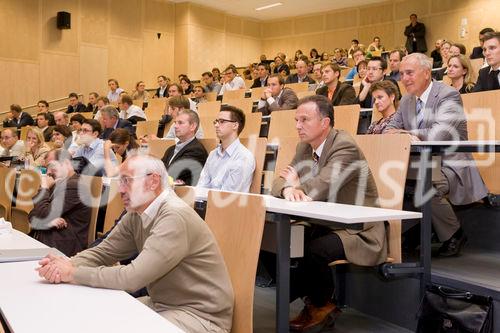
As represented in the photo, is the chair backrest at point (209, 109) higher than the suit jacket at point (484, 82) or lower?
lower

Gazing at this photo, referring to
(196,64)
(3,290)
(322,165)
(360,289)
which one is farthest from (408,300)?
(196,64)

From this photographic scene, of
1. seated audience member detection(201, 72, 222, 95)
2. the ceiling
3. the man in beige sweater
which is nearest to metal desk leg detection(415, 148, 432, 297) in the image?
the man in beige sweater

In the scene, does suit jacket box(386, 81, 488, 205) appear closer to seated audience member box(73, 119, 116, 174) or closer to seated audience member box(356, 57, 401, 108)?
seated audience member box(356, 57, 401, 108)

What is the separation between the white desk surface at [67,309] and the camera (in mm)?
1132

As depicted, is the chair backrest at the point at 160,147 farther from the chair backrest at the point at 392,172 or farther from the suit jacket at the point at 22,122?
the suit jacket at the point at 22,122

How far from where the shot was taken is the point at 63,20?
10406 mm

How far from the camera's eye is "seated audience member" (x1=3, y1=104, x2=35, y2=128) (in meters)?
8.78

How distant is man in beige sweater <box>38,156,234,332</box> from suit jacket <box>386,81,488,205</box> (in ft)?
4.28

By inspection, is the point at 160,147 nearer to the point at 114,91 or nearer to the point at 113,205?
the point at 113,205

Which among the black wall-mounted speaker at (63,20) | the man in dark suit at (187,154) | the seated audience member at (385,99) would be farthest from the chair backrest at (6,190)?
the black wall-mounted speaker at (63,20)

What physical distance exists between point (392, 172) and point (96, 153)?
278 cm

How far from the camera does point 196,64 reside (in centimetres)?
1248

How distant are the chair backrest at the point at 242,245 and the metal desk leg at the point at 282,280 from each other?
0.20 meters

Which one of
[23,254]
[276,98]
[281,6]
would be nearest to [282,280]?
[23,254]
